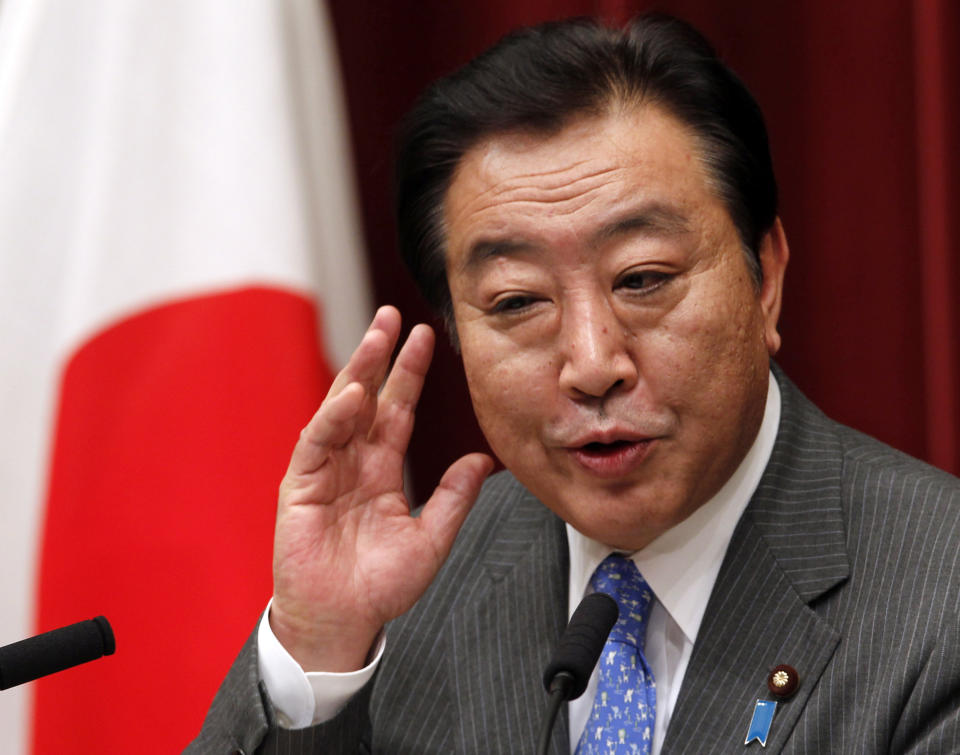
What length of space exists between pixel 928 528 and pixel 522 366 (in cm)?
57

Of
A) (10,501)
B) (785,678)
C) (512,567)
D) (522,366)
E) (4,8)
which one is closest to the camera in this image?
(785,678)

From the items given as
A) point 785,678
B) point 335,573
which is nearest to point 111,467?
point 335,573

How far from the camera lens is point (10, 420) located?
2037 mm

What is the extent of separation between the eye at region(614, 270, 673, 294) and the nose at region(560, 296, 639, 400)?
0.04m

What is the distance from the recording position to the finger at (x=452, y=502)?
166 cm

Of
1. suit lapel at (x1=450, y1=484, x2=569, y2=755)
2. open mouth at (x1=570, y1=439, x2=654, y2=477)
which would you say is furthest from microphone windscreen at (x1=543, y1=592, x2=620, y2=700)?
suit lapel at (x1=450, y1=484, x2=569, y2=755)

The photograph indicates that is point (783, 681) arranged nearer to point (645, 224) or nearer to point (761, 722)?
point (761, 722)

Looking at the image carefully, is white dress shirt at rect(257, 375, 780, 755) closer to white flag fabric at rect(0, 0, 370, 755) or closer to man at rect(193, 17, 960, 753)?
man at rect(193, 17, 960, 753)

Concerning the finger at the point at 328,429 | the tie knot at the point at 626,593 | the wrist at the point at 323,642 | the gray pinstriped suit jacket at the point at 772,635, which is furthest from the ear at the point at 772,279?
the wrist at the point at 323,642

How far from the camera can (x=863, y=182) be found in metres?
2.21

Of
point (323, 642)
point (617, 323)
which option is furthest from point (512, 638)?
point (617, 323)

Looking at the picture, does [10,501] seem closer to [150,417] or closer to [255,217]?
[150,417]

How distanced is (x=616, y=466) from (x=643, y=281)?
0.25 m

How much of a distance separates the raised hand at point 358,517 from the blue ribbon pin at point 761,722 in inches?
18.9
